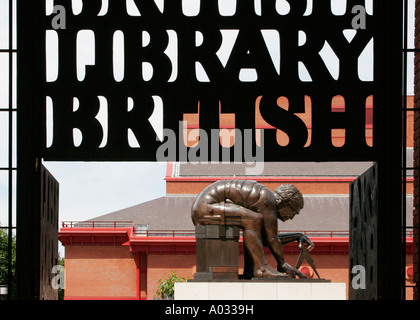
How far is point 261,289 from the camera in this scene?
12336 millimetres

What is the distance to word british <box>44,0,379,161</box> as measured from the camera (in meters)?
7.70

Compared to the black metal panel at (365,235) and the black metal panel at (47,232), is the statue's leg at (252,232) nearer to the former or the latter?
the black metal panel at (365,235)

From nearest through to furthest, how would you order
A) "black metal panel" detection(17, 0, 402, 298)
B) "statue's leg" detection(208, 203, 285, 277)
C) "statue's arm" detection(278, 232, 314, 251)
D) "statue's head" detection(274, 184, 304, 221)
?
"black metal panel" detection(17, 0, 402, 298) < "statue's leg" detection(208, 203, 285, 277) < "statue's head" detection(274, 184, 304, 221) < "statue's arm" detection(278, 232, 314, 251)

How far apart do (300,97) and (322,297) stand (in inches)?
216

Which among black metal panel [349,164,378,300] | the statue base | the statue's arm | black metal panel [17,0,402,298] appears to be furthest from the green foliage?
black metal panel [17,0,402,298]

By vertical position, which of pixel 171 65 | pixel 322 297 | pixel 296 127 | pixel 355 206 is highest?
pixel 171 65

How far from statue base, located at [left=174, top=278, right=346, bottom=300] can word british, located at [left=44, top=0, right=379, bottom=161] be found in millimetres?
4934

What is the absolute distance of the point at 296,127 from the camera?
25.4 feet

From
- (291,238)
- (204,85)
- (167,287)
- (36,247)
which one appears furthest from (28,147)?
(167,287)

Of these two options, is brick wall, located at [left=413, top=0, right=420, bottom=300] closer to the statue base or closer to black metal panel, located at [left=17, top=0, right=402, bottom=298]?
black metal panel, located at [left=17, top=0, right=402, bottom=298]

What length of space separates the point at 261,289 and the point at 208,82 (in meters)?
5.21

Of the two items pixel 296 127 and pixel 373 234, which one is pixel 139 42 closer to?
pixel 296 127

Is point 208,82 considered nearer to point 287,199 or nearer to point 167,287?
point 287,199

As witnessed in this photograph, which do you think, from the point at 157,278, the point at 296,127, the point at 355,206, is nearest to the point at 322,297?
the point at 355,206
